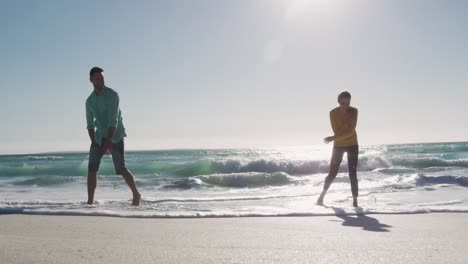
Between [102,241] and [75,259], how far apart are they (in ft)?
1.70

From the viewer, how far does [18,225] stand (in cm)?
345

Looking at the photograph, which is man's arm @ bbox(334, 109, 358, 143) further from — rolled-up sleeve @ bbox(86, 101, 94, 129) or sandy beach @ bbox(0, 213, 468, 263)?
rolled-up sleeve @ bbox(86, 101, 94, 129)

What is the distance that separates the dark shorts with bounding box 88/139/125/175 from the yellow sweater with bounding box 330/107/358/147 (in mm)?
2574

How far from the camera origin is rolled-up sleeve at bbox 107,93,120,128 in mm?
4906

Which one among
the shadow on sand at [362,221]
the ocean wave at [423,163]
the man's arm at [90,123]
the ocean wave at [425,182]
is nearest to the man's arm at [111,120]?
the man's arm at [90,123]

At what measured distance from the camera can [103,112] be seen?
4984 mm

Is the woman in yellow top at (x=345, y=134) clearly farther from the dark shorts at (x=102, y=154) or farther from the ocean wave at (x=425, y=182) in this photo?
the dark shorts at (x=102, y=154)

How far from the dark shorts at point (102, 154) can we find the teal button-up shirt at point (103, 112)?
58mm

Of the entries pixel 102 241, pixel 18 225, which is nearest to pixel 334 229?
pixel 102 241

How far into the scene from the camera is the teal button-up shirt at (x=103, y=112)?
4.95m

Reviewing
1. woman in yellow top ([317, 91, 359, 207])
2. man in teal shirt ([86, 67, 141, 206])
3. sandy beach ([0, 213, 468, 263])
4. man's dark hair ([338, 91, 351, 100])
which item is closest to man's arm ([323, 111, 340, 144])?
woman in yellow top ([317, 91, 359, 207])

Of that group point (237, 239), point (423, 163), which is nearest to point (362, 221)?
point (237, 239)

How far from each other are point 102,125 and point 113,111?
22cm

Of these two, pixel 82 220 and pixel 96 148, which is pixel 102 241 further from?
pixel 96 148
